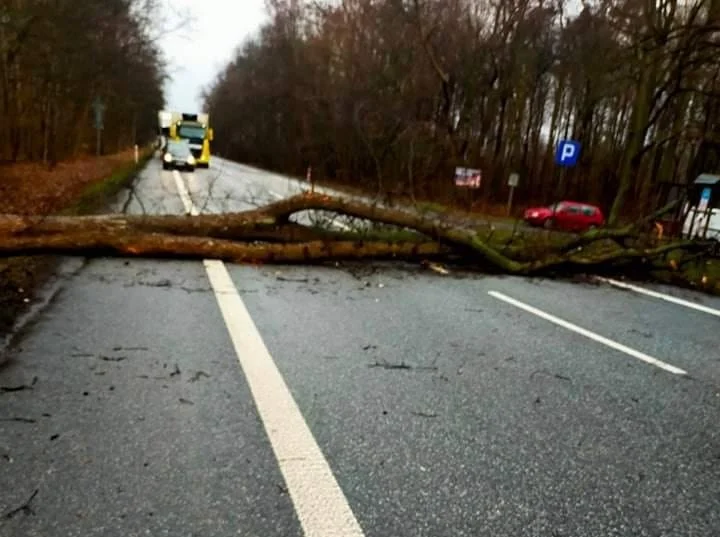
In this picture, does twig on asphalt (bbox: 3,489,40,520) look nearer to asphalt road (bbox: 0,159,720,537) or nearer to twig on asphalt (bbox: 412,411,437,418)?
asphalt road (bbox: 0,159,720,537)

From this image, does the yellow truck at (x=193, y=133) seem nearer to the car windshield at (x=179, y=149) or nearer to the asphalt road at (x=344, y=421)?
the car windshield at (x=179, y=149)

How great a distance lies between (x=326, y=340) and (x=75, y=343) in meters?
2.05

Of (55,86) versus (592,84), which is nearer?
(55,86)

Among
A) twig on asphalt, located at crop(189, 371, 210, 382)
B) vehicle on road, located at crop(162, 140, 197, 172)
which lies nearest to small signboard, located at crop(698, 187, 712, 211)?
twig on asphalt, located at crop(189, 371, 210, 382)

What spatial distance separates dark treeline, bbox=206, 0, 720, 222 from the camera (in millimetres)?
25531

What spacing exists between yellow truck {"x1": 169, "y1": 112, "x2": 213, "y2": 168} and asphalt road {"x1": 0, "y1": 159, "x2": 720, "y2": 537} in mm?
30945

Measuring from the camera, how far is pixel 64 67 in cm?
2359

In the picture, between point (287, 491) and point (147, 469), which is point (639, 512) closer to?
point (287, 491)

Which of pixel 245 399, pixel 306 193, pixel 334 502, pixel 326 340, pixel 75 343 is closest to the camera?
pixel 334 502

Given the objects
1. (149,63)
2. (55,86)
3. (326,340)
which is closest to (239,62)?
(149,63)

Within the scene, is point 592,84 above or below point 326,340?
above

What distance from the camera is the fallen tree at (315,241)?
7930mm

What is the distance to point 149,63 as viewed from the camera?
39344 millimetres

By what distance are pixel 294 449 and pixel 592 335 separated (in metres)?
4.09
